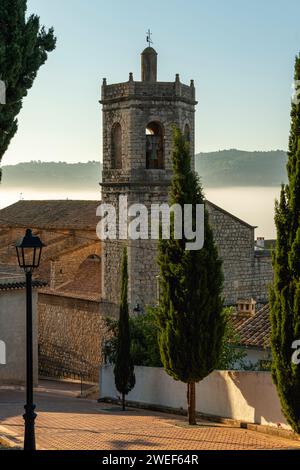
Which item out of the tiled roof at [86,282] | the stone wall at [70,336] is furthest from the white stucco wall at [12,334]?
the tiled roof at [86,282]

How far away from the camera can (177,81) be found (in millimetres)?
35406

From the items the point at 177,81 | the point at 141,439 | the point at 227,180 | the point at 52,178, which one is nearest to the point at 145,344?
the point at 141,439

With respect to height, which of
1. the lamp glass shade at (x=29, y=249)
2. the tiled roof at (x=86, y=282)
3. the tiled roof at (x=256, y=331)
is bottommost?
the tiled roof at (x=256, y=331)

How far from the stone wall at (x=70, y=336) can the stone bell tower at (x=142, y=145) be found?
6.50ft

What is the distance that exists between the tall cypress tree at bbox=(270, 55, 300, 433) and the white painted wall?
1504mm

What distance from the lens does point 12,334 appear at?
93.9 feet

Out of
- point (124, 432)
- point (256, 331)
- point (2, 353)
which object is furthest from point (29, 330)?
point (2, 353)

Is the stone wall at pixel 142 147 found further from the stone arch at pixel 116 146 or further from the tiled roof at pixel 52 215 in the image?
the tiled roof at pixel 52 215

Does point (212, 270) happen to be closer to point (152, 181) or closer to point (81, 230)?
point (152, 181)

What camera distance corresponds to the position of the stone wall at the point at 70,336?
37406 millimetres

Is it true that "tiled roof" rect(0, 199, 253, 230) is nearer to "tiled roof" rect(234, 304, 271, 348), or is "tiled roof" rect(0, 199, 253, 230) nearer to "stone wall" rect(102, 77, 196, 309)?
"stone wall" rect(102, 77, 196, 309)

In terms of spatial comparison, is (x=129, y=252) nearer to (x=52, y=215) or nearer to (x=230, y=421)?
(x=52, y=215)

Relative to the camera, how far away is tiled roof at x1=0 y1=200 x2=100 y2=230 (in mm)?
47916

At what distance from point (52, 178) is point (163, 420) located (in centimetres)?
8973
